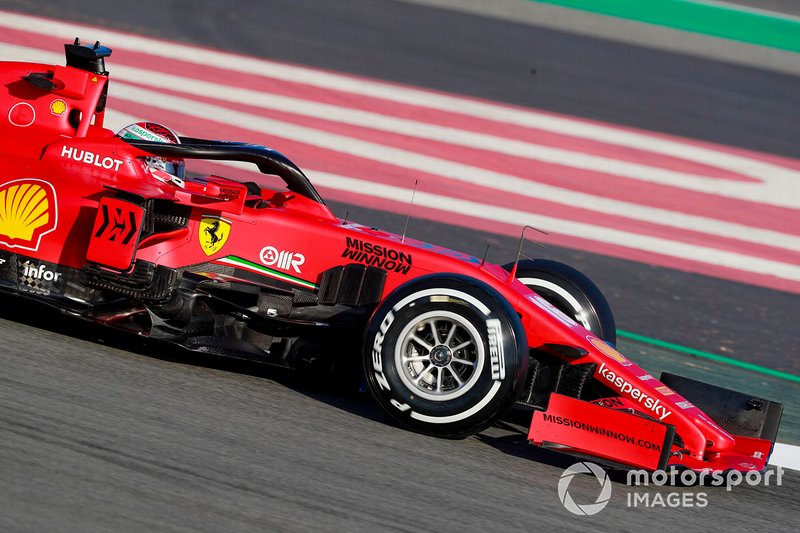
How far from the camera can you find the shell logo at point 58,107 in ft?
19.7

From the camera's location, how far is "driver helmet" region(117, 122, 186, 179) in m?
5.96

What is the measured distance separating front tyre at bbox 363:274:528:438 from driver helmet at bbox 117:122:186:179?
5.47ft

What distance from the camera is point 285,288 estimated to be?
5.65 meters

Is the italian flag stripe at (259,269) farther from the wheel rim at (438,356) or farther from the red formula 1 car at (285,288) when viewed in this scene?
the wheel rim at (438,356)

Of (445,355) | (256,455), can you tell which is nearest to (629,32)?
(445,355)

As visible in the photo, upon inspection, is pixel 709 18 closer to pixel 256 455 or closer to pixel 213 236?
pixel 213 236

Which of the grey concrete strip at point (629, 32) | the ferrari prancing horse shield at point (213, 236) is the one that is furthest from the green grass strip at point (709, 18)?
the ferrari prancing horse shield at point (213, 236)

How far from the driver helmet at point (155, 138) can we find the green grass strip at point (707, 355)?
11.5ft

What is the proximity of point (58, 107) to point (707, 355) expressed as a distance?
15.8ft

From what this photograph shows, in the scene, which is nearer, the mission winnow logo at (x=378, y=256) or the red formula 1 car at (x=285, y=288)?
the red formula 1 car at (x=285, y=288)

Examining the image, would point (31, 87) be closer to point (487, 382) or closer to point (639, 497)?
point (487, 382)

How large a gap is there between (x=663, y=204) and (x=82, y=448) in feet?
26.6

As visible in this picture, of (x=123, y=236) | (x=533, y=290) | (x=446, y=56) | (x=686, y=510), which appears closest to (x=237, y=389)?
(x=123, y=236)

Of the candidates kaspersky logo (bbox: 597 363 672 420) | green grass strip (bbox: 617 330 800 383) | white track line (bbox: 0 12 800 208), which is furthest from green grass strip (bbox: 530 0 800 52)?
kaspersky logo (bbox: 597 363 672 420)
